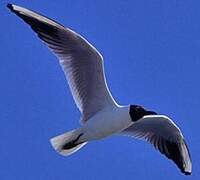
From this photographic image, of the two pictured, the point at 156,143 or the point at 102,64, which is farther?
the point at 156,143

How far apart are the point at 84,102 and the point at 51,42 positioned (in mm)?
847

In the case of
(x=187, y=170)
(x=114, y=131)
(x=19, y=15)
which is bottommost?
(x=187, y=170)

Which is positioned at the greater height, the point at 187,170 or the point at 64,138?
the point at 64,138

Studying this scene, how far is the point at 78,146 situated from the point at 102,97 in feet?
2.05

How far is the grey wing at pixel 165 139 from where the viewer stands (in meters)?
11.7

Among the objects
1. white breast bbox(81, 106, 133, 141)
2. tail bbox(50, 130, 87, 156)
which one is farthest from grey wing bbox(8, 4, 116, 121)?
tail bbox(50, 130, 87, 156)

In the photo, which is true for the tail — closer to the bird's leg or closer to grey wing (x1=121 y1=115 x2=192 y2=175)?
the bird's leg

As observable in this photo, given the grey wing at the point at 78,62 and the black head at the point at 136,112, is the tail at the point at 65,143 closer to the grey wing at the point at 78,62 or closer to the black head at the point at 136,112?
the grey wing at the point at 78,62

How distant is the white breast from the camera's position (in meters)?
11.0

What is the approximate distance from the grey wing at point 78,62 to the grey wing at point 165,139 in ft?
1.94

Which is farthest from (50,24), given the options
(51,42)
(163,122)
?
(163,122)

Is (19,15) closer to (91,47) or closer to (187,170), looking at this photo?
(91,47)

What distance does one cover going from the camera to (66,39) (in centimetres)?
1106

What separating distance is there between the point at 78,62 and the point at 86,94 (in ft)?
1.38
